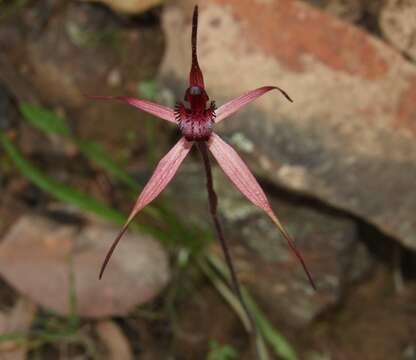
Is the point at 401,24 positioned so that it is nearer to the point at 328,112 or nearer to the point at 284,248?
the point at 328,112

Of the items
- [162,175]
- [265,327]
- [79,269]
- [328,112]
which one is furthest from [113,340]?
[162,175]

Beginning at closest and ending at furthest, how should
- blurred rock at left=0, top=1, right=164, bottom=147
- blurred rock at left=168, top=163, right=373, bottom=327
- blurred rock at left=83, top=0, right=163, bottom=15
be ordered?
blurred rock at left=168, top=163, right=373, bottom=327
blurred rock at left=83, top=0, right=163, bottom=15
blurred rock at left=0, top=1, right=164, bottom=147

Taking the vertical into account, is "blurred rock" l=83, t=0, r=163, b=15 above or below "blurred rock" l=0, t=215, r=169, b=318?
above

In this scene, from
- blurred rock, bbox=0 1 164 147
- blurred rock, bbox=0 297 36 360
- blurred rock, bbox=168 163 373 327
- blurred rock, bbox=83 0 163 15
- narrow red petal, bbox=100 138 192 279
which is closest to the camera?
narrow red petal, bbox=100 138 192 279

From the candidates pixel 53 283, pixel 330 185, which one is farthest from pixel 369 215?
pixel 53 283

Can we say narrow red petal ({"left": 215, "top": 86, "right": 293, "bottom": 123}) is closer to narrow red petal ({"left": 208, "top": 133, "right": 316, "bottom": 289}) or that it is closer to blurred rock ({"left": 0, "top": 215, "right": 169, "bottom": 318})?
narrow red petal ({"left": 208, "top": 133, "right": 316, "bottom": 289})

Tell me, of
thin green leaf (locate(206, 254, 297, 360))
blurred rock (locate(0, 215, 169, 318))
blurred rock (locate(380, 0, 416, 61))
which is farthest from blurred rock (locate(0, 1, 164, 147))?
blurred rock (locate(380, 0, 416, 61))
